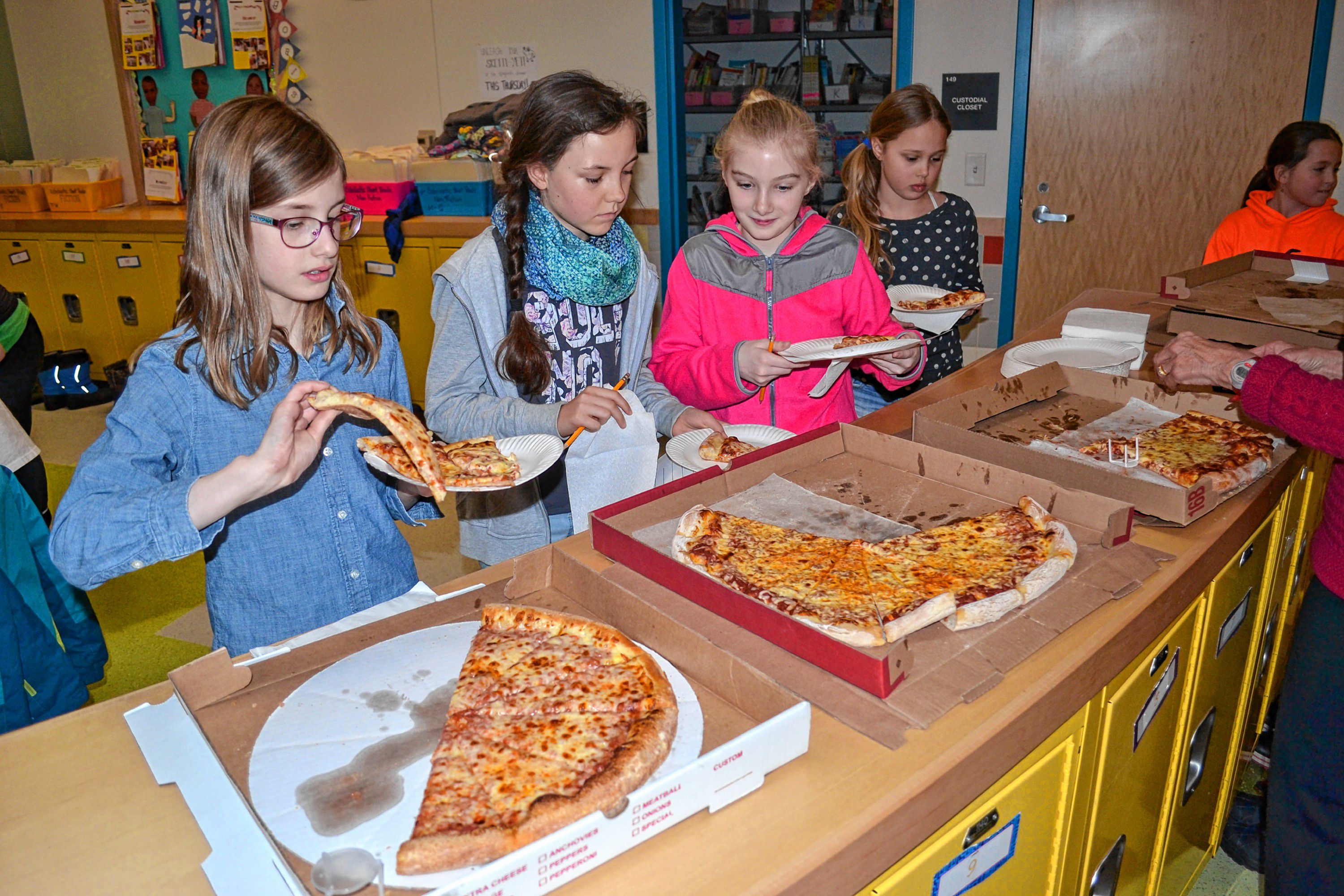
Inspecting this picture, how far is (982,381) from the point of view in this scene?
2.69 m

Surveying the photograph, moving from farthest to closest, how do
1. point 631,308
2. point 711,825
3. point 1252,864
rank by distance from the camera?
point 1252,864
point 631,308
point 711,825

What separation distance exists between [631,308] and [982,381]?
3.54 ft

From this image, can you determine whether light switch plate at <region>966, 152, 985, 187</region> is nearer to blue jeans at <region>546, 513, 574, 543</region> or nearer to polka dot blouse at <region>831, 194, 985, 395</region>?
polka dot blouse at <region>831, 194, 985, 395</region>

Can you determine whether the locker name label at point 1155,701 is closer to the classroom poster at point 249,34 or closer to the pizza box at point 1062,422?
the pizza box at point 1062,422

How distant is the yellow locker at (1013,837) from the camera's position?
1208 mm

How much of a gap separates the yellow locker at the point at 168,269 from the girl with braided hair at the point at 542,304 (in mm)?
5181

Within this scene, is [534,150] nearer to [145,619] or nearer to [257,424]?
[257,424]

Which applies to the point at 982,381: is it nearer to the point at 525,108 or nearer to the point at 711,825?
the point at 525,108

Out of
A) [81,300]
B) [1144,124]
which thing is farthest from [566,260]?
[81,300]

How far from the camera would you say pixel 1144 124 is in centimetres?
488

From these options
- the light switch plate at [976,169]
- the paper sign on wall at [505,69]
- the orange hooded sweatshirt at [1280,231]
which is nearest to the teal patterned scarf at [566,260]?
the orange hooded sweatshirt at [1280,231]

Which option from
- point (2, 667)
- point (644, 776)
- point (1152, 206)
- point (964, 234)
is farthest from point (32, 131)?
point (644, 776)

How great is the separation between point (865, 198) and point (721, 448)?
1.66 meters

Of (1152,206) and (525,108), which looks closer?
(525,108)
